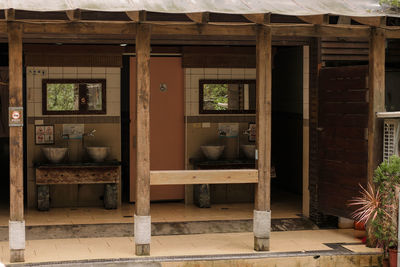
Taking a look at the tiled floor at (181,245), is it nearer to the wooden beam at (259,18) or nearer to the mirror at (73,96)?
the mirror at (73,96)

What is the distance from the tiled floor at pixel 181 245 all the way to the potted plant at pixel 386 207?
52 cm

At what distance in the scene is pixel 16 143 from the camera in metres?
9.20

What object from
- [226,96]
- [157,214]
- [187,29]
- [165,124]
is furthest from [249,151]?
[187,29]

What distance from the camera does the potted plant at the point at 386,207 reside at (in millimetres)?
9633

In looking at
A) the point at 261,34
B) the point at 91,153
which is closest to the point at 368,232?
the point at 261,34

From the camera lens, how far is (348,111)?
11125 millimetres

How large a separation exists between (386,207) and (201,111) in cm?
452

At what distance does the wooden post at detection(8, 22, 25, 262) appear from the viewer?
914 cm

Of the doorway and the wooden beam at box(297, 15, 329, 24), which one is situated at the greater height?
the wooden beam at box(297, 15, 329, 24)

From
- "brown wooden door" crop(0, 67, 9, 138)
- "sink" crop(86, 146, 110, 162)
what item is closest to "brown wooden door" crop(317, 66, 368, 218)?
"sink" crop(86, 146, 110, 162)

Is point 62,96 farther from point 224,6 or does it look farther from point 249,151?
point 224,6

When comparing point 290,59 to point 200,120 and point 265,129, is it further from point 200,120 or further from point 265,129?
point 265,129

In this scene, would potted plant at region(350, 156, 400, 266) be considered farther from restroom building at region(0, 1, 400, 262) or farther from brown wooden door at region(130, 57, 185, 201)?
brown wooden door at region(130, 57, 185, 201)

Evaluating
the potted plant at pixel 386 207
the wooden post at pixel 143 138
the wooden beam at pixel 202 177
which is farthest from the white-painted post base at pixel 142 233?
the potted plant at pixel 386 207
